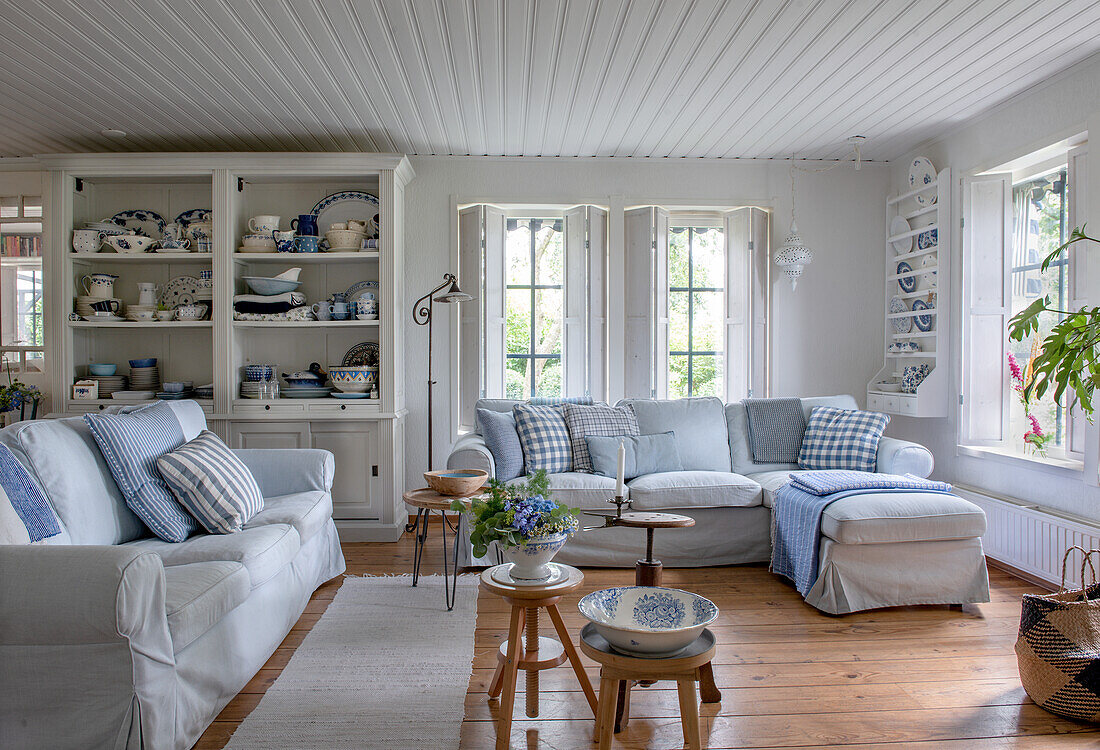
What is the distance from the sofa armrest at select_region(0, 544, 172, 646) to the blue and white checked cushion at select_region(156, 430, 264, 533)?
974mm

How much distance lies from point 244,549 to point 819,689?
2117mm

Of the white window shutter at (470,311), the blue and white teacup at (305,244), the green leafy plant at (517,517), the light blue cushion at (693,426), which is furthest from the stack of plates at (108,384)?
the green leafy plant at (517,517)

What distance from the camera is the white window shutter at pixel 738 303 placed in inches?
201

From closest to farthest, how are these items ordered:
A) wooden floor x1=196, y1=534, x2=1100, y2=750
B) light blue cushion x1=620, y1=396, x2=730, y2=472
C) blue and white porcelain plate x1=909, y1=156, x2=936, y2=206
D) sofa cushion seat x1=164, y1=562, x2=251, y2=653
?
sofa cushion seat x1=164, y1=562, x2=251, y2=653, wooden floor x1=196, y1=534, x2=1100, y2=750, light blue cushion x1=620, y1=396, x2=730, y2=472, blue and white porcelain plate x1=909, y1=156, x2=936, y2=206

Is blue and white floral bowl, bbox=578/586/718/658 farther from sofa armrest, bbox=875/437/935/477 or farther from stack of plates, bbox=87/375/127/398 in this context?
stack of plates, bbox=87/375/127/398

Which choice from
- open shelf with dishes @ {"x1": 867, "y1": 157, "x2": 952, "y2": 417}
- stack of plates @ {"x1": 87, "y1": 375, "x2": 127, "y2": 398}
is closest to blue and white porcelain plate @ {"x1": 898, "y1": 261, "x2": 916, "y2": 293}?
open shelf with dishes @ {"x1": 867, "y1": 157, "x2": 952, "y2": 417}

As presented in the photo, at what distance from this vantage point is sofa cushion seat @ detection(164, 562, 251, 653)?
6.66 feet

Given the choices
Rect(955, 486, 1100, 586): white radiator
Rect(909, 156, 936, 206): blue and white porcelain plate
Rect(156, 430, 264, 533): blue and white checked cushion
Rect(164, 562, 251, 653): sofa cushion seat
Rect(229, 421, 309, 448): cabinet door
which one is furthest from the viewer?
Rect(909, 156, 936, 206): blue and white porcelain plate

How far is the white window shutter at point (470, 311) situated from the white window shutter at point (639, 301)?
1.05m

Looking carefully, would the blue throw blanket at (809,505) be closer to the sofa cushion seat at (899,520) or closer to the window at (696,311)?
the sofa cushion seat at (899,520)

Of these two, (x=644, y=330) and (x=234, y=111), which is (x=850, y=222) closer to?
(x=644, y=330)

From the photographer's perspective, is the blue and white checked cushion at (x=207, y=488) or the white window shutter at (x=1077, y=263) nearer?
the blue and white checked cushion at (x=207, y=488)

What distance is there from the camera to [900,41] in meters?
3.11

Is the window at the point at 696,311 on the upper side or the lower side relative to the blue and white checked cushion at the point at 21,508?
upper
